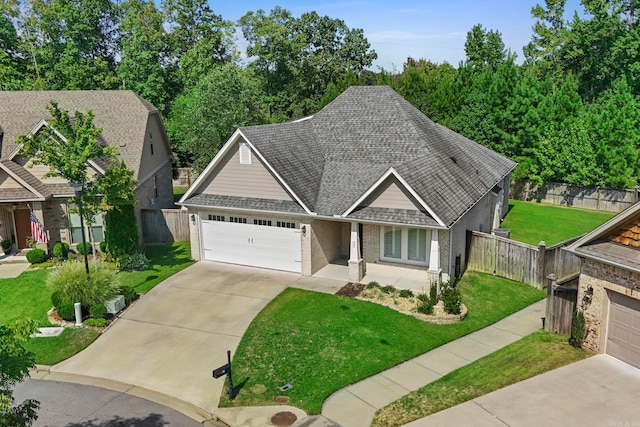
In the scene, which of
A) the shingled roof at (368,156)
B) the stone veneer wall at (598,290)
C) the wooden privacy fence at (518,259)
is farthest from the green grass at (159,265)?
the stone veneer wall at (598,290)

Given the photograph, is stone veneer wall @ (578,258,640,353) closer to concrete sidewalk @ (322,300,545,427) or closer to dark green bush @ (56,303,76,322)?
concrete sidewalk @ (322,300,545,427)

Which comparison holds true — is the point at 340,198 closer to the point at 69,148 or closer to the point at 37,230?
the point at 69,148

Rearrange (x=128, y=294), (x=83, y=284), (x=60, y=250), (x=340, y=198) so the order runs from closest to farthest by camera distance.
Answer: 1. (x=83, y=284)
2. (x=128, y=294)
3. (x=340, y=198)
4. (x=60, y=250)

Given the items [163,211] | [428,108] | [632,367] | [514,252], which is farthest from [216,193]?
[428,108]

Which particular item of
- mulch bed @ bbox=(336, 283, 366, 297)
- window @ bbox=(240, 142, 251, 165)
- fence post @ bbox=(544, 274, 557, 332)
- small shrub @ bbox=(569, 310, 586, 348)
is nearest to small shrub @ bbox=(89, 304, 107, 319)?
window @ bbox=(240, 142, 251, 165)

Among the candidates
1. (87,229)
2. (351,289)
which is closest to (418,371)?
(351,289)

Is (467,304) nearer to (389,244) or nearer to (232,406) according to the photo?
(389,244)
